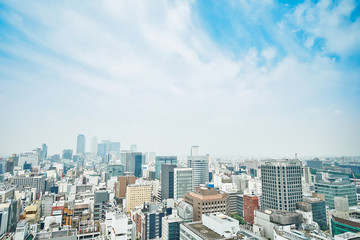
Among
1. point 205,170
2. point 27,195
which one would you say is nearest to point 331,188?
point 205,170

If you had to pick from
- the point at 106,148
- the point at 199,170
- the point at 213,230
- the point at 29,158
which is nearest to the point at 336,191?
the point at 213,230

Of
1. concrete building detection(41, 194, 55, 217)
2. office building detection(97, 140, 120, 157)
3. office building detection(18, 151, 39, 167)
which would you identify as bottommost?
concrete building detection(41, 194, 55, 217)

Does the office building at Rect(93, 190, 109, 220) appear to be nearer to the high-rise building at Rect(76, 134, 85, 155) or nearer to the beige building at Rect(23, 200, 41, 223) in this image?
the beige building at Rect(23, 200, 41, 223)

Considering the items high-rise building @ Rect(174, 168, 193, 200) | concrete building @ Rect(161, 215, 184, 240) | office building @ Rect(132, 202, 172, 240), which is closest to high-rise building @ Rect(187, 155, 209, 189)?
high-rise building @ Rect(174, 168, 193, 200)

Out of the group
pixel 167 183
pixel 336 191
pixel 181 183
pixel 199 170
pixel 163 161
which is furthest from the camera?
pixel 163 161

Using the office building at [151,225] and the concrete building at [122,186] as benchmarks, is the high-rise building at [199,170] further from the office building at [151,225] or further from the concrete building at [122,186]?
the office building at [151,225]

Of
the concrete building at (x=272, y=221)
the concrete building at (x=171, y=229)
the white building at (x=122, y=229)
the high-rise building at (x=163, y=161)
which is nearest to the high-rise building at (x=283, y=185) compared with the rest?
the concrete building at (x=272, y=221)

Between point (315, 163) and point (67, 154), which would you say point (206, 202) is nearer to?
point (315, 163)

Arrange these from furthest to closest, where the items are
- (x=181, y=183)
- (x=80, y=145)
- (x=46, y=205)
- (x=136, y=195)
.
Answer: (x=80, y=145) < (x=136, y=195) < (x=181, y=183) < (x=46, y=205)
